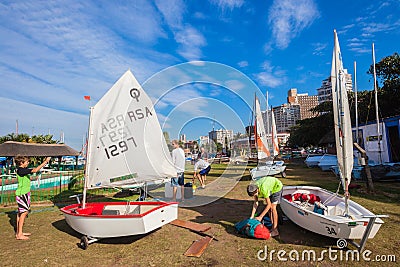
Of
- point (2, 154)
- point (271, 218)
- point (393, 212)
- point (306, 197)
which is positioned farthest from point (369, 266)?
point (2, 154)

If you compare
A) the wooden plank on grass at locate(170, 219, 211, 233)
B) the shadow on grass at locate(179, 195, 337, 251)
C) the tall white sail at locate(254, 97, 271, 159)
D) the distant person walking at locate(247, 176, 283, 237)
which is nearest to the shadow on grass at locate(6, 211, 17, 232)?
the wooden plank on grass at locate(170, 219, 211, 233)

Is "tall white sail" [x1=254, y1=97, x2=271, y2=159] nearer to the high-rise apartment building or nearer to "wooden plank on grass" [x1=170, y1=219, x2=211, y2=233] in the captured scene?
"wooden plank on grass" [x1=170, y1=219, x2=211, y2=233]

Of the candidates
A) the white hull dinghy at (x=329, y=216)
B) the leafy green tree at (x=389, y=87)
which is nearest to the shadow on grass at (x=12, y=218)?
the white hull dinghy at (x=329, y=216)

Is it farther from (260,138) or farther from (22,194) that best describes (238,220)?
(260,138)

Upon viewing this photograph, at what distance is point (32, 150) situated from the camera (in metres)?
20.1

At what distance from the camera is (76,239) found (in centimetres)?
513

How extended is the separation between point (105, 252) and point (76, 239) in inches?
45.4

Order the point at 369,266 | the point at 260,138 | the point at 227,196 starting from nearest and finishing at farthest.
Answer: the point at 369,266, the point at 227,196, the point at 260,138

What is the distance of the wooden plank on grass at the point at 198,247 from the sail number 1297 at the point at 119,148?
2720 mm

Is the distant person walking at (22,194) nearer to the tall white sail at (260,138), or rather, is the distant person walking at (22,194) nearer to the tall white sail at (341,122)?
the tall white sail at (341,122)

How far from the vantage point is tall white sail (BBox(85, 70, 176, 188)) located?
5488 mm

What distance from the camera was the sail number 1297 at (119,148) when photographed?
5.52m

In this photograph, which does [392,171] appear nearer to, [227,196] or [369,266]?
[227,196]

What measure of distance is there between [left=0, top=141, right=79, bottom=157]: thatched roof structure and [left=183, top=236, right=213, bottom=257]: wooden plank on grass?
774 inches
